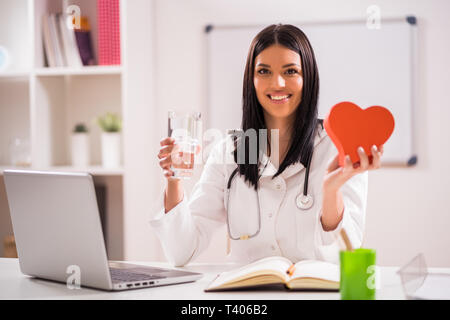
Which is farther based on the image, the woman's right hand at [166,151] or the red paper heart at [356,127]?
the woman's right hand at [166,151]

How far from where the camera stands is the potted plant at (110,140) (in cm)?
287

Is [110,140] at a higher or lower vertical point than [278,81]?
lower

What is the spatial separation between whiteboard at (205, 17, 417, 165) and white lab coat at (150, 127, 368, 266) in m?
1.27

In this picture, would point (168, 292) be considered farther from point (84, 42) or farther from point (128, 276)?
point (84, 42)

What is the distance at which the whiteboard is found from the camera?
113 inches

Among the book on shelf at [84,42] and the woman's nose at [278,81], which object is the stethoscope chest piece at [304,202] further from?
the book on shelf at [84,42]

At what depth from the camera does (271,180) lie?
173 centimetres

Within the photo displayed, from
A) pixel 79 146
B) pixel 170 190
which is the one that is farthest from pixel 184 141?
pixel 79 146

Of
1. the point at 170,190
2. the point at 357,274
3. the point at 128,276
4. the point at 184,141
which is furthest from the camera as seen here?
the point at 170,190

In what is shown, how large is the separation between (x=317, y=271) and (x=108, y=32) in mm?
2015

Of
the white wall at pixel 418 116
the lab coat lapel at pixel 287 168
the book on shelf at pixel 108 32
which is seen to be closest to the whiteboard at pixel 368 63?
the white wall at pixel 418 116

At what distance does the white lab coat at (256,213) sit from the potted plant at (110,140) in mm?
1165

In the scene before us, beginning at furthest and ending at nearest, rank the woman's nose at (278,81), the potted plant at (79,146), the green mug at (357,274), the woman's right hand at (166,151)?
the potted plant at (79,146) → the woman's nose at (278,81) → the woman's right hand at (166,151) → the green mug at (357,274)

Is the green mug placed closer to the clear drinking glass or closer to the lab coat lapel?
the clear drinking glass
